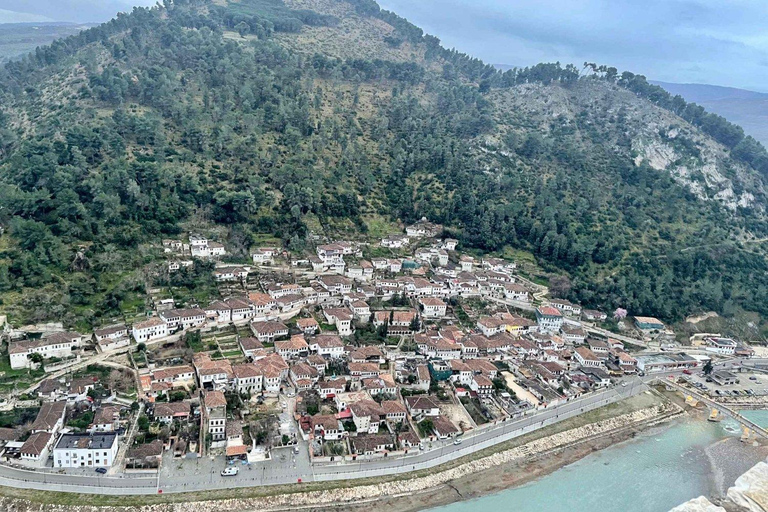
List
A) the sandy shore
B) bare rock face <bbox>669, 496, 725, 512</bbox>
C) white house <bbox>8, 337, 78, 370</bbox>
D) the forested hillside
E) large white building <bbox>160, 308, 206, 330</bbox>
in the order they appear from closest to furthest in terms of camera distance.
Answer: bare rock face <bbox>669, 496, 725, 512</bbox> → the sandy shore → white house <bbox>8, 337, 78, 370</bbox> → large white building <bbox>160, 308, 206, 330</bbox> → the forested hillside

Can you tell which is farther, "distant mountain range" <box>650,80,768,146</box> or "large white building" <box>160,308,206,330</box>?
"distant mountain range" <box>650,80,768,146</box>

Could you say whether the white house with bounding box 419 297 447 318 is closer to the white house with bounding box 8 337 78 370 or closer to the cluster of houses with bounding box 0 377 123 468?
the cluster of houses with bounding box 0 377 123 468

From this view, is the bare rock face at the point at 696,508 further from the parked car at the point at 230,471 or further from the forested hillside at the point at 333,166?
the forested hillside at the point at 333,166

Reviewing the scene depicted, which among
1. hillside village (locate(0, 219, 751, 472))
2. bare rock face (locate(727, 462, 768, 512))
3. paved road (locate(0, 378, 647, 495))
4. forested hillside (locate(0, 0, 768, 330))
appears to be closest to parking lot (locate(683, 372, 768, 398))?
hillside village (locate(0, 219, 751, 472))

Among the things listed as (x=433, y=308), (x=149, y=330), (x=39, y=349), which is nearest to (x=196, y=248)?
(x=149, y=330)

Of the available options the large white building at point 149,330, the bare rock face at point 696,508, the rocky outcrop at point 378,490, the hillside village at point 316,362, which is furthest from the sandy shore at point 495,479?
the large white building at point 149,330

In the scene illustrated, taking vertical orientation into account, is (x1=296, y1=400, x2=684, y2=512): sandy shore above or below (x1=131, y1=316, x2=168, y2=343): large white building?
below

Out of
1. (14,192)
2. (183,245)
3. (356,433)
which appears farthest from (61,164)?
(356,433)
